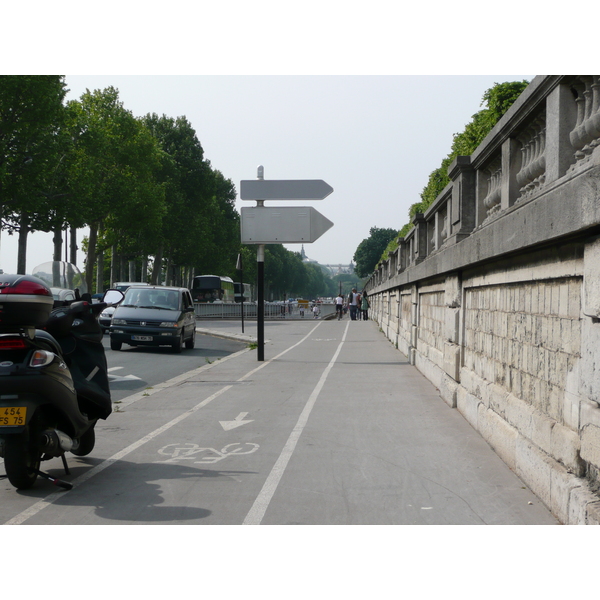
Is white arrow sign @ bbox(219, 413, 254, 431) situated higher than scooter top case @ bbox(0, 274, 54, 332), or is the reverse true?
scooter top case @ bbox(0, 274, 54, 332)

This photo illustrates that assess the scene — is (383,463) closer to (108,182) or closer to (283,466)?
(283,466)

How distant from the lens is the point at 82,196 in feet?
122

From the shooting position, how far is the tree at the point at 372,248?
4904 inches

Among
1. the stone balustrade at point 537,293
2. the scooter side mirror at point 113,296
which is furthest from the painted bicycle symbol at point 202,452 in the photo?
the stone balustrade at point 537,293

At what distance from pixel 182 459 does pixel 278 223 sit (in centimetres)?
952

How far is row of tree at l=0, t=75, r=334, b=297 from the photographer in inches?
1173

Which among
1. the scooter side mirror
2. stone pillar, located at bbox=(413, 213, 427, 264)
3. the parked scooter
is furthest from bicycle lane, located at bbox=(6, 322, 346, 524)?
stone pillar, located at bbox=(413, 213, 427, 264)

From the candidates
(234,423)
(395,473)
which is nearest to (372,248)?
(234,423)

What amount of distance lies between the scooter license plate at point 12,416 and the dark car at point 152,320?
13.7m

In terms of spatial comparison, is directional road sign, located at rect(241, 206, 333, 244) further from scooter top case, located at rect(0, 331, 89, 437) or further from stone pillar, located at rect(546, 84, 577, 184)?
stone pillar, located at rect(546, 84, 577, 184)

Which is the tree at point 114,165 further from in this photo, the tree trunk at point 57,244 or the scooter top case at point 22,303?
the scooter top case at point 22,303

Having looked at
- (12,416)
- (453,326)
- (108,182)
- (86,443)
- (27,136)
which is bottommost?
(86,443)

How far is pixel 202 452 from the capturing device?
22.2 ft

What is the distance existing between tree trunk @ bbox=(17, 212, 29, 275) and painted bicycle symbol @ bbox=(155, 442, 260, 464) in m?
32.2
